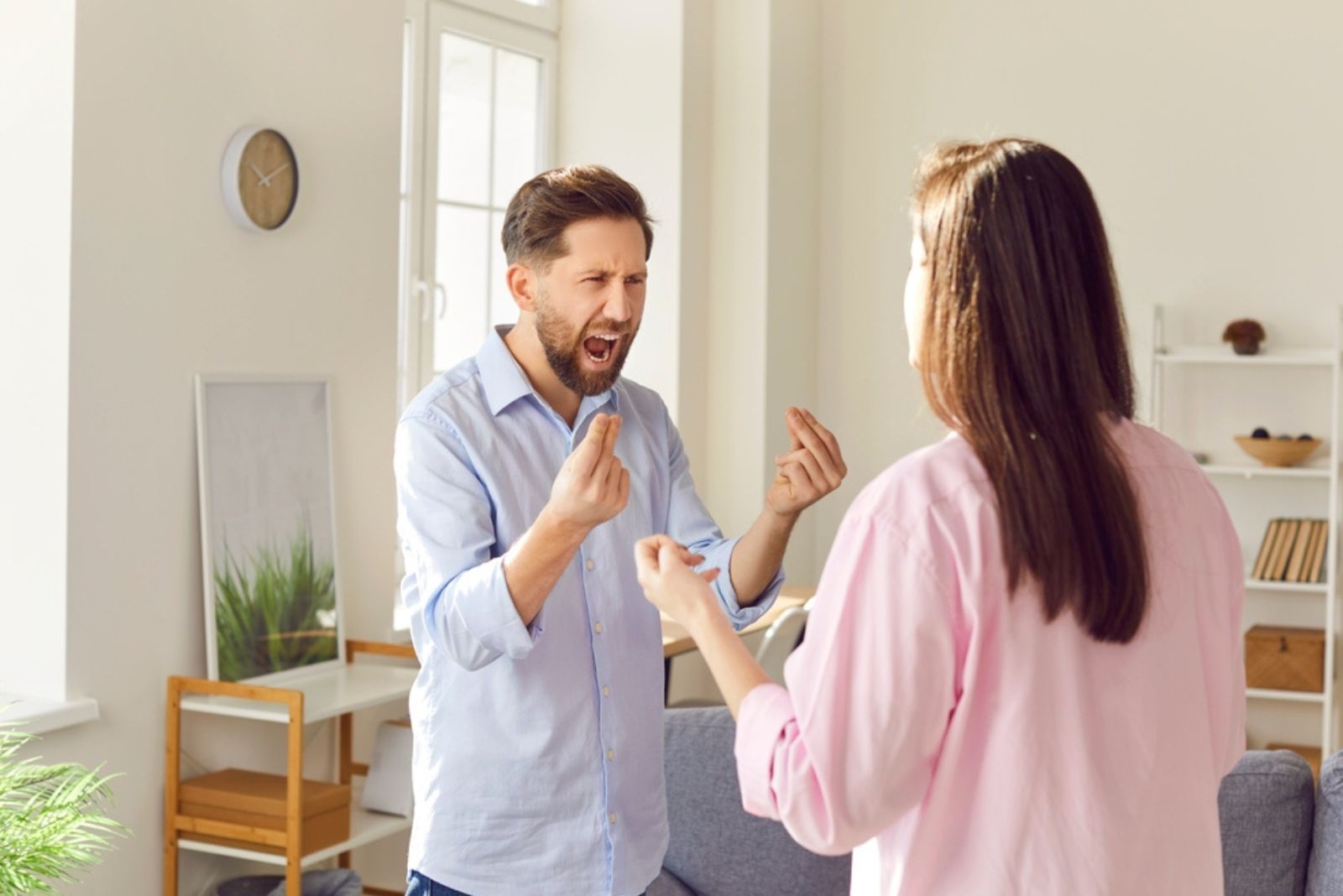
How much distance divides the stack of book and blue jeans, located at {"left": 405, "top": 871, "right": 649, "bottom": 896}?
3807mm

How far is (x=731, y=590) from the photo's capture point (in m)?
1.91

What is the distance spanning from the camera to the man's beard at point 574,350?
1.91 meters

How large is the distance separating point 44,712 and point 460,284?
215cm

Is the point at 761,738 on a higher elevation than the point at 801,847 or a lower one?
higher

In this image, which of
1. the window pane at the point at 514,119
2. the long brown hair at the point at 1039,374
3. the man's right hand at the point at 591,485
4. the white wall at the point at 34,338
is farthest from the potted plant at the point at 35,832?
the window pane at the point at 514,119

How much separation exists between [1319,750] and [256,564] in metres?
3.59

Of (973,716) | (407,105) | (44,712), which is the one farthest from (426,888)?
(407,105)

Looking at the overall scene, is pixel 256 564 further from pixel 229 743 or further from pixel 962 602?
pixel 962 602

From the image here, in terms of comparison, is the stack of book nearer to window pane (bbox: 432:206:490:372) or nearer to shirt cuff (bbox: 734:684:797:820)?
window pane (bbox: 432:206:490:372)

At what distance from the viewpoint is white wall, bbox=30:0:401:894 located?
9.56ft

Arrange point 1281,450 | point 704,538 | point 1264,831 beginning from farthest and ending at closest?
point 1281,450
point 1264,831
point 704,538

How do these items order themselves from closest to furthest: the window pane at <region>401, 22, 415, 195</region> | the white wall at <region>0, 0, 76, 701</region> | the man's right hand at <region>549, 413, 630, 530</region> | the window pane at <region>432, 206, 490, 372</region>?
the man's right hand at <region>549, 413, 630, 530</region> → the white wall at <region>0, 0, 76, 701</region> → the window pane at <region>401, 22, 415, 195</region> → the window pane at <region>432, 206, 490, 372</region>

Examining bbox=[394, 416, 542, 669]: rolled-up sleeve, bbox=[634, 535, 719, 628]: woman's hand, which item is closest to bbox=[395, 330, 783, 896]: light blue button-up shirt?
bbox=[394, 416, 542, 669]: rolled-up sleeve

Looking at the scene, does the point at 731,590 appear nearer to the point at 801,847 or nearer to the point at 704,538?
the point at 704,538
